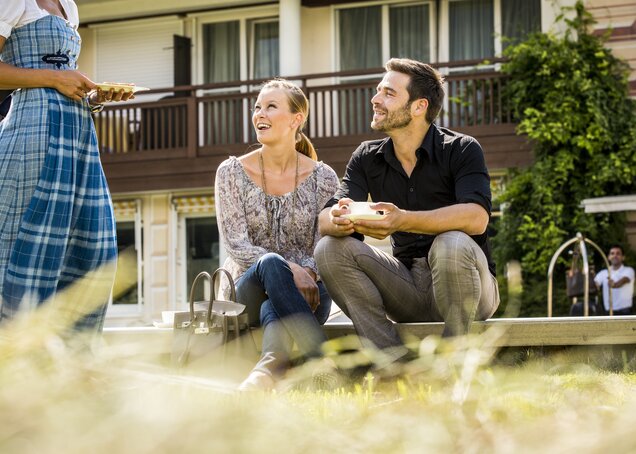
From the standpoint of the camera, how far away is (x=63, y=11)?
379 cm

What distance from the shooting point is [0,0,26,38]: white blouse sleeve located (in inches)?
137

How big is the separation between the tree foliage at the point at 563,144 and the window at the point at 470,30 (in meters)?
1.34

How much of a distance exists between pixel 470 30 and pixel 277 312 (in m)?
14.3

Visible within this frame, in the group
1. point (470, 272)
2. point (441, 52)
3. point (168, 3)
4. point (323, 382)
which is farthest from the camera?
point (168, 3)

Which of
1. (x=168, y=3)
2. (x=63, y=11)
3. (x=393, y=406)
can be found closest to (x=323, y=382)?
(x=63, y=11)

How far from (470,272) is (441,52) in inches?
556

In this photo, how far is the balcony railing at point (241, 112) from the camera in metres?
16.5

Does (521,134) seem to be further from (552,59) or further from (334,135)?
(334,135)

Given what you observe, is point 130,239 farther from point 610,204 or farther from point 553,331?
point 553,331

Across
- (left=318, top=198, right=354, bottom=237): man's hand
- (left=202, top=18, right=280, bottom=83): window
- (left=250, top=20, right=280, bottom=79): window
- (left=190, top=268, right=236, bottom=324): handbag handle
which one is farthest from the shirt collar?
(left=250, top=20, right=280, bottom=79): window

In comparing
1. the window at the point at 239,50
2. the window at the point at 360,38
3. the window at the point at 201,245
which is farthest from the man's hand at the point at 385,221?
the window at the point at 201,245

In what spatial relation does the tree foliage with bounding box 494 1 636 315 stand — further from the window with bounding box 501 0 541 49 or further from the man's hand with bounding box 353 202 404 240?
the man's hand with bounding box 353 202 404 240

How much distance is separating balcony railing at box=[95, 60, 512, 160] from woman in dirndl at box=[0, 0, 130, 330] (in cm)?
1277

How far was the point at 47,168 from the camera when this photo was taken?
344cm
